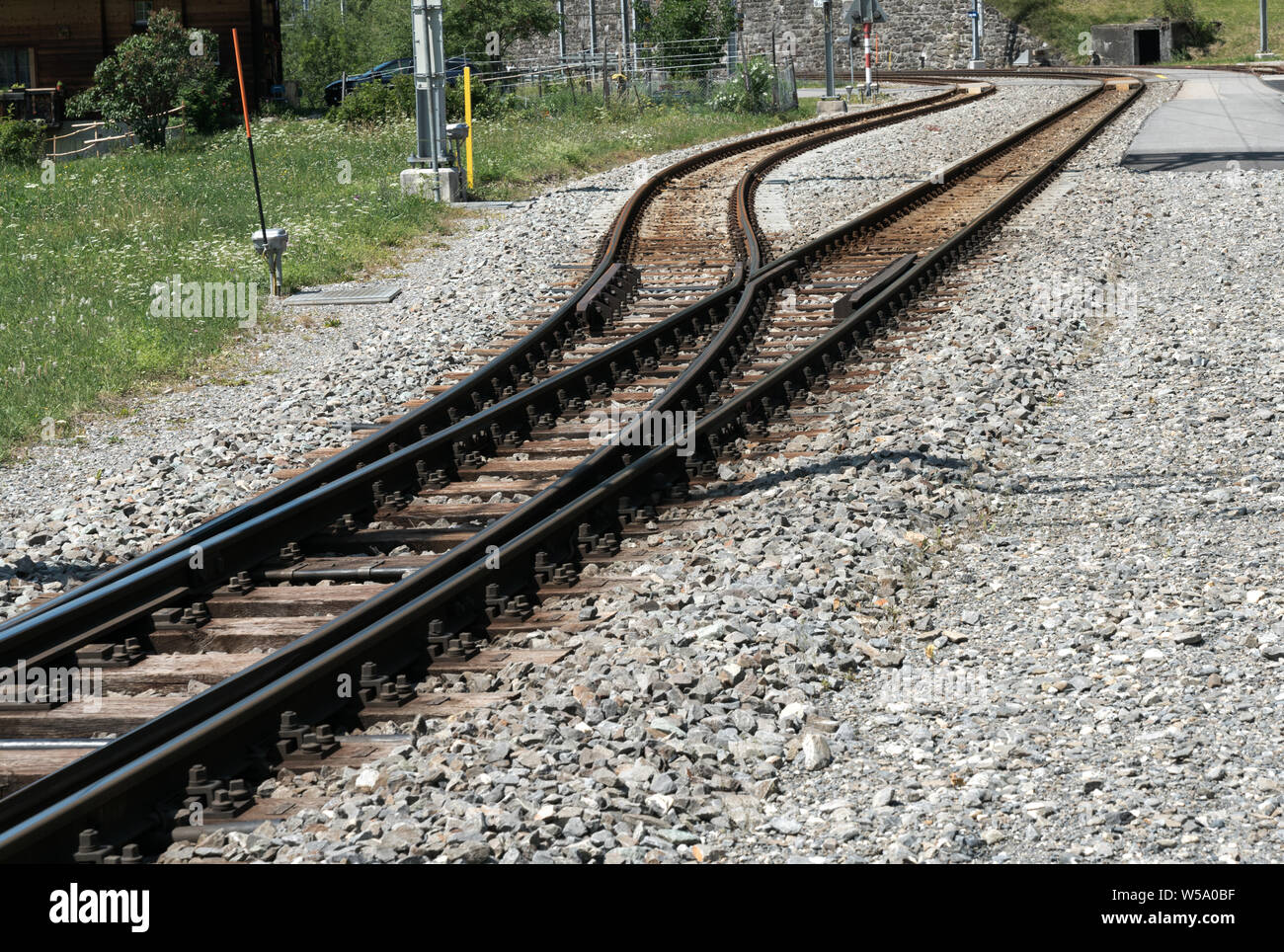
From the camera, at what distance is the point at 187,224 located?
19.1 metres

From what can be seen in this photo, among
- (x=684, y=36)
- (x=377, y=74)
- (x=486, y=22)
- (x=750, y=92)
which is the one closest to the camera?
(x=750, y=92)

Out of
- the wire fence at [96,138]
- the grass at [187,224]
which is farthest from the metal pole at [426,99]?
the wire fence at [96,138]

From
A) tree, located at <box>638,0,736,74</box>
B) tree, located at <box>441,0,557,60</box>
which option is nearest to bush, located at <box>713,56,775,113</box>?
tree, located at <box>638,0,736,74</box>

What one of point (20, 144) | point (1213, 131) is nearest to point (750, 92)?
point (1213, 131)

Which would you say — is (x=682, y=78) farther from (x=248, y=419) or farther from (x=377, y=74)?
(x=248, y=419)

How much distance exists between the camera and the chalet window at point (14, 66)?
41.1 metres

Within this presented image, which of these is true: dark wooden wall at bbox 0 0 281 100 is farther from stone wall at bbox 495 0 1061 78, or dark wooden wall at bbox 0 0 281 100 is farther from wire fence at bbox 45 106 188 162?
stone wall at bbox 495 0 1061 78

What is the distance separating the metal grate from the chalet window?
98.8 ft

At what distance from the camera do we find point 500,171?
2311cm

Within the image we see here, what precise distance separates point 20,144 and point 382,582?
25.8 meters
